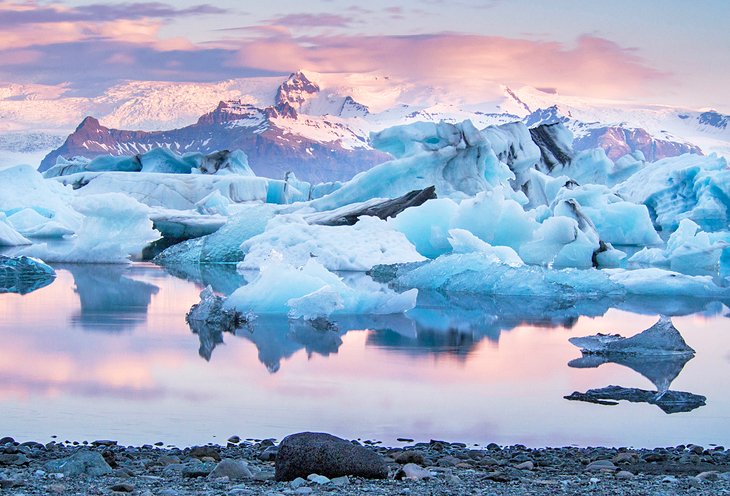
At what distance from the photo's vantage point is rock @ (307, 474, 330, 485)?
3.37 metres

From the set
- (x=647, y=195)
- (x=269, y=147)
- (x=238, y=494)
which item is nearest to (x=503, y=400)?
(x=238, y=494)

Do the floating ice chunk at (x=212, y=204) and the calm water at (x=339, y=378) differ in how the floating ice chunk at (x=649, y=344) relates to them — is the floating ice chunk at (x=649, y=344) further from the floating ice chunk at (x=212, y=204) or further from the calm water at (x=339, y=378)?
the floating ice chunk at (x=212, y=204)

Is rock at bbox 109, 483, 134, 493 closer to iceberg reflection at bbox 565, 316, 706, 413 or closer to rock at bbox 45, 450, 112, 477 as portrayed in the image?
rock at bbox 45, 450, 112, 477

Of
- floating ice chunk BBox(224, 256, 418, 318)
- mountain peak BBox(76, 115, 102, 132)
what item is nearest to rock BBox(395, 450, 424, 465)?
floating ice chunk BBox(224, 256, 418, 318)

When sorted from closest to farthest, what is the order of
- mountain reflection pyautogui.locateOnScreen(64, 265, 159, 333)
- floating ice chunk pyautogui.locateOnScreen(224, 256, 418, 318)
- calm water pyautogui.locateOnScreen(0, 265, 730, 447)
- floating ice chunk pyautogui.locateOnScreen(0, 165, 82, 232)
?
calm water pyautogui.locateOnScreen(0, 265, 730, 447)
mountain reflection pyautogui.locateOnScreen(64, 265, 159, 333)
floating ice chunk pyautogui.locateOnScreen(224, 256, 418, 318)
floating ice chunk pyautogui.locateOnScreen(0, 165, 82, 232)

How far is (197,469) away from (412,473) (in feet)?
2.35

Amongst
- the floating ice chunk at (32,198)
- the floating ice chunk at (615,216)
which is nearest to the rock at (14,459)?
the floating ice chunk at (32,198)

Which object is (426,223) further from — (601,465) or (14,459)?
(14,459)

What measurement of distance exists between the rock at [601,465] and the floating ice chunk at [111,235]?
11521mm

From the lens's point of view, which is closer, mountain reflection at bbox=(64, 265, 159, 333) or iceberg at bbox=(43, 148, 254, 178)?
mountain reflection at bbox=(64, 265, 159, 333)

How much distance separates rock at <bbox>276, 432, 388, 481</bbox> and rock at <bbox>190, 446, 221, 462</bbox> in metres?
0.46

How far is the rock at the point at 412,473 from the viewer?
3.50m

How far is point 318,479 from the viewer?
3389 millimetres

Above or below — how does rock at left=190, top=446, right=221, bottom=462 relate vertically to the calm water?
above
